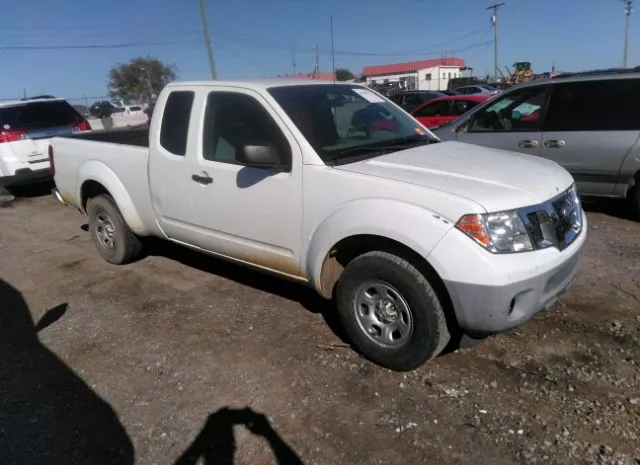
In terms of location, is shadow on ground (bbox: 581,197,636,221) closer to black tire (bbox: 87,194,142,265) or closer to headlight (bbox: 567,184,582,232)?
headlight (bbox: 567,184,582,232)

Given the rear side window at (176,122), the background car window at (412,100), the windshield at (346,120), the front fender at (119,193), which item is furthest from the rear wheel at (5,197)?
the background car window at (412,100)

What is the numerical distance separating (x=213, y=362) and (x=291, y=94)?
2.01 metres

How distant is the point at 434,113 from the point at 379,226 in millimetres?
10232

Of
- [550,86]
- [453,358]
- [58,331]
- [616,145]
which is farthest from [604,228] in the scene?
[58,331]

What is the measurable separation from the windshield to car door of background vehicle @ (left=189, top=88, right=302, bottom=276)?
167mm

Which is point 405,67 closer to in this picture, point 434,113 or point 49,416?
point 434,113

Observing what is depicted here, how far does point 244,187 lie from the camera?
145 inches

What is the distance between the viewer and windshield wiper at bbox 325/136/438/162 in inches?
136

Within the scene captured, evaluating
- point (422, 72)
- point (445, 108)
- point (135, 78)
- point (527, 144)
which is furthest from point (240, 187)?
point (422, 72)

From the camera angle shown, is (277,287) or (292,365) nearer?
(292,365)

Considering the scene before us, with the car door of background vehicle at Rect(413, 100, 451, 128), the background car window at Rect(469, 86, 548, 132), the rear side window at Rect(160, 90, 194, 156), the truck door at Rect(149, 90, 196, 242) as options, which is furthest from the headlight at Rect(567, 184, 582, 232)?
the car door of background vehicle at Rect(413, 100, 451, 128)

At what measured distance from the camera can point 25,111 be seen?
915cm

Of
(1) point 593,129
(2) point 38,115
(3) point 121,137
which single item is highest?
(2) point 38,115

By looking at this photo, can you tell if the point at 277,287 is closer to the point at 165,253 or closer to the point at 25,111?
A: the point at 165,253
